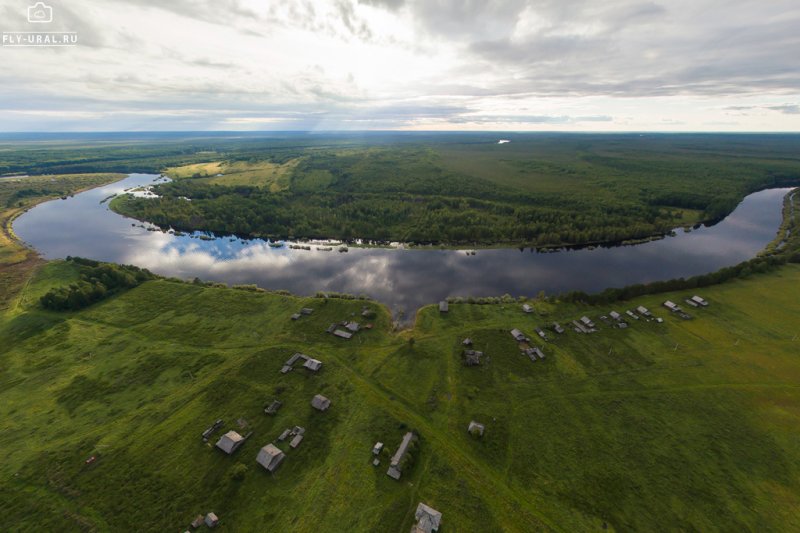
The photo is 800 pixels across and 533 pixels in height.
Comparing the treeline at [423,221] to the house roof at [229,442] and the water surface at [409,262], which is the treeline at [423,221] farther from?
the house roof at [229,442]

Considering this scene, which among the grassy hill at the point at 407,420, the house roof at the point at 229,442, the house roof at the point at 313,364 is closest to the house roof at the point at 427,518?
the grassy hill at the point at 407,420

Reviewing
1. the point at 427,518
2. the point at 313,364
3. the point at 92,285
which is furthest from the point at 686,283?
the point at 92,285

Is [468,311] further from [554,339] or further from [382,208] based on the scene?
[382,208]

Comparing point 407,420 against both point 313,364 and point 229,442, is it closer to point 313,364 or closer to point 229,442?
point 313,364

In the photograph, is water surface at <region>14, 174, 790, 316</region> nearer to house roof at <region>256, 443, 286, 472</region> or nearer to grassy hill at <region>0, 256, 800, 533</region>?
grassy hill at <region>0, 256, 800, 533</region>

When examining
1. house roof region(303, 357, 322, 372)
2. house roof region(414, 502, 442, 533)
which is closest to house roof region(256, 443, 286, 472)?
house roof region(303, 357, 322, 372)

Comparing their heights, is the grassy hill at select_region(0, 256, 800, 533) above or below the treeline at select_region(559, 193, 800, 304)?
below

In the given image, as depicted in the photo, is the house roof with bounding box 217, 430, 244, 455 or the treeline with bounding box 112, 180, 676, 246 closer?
the house roof with bounding box 217, 430, 244, 455

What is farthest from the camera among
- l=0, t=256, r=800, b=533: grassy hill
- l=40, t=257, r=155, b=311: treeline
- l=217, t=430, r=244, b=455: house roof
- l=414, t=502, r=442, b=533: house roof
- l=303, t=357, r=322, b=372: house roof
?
l=40, t=257, r=155, b=311: treeline
